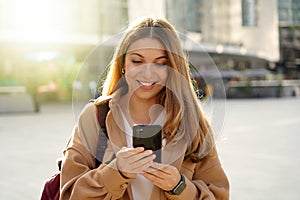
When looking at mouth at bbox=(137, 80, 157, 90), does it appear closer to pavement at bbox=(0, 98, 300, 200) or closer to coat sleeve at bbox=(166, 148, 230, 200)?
coat sleeve at bbox=(166, 148, 230, 200)

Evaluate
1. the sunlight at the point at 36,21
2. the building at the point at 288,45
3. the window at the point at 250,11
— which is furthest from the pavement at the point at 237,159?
the building at the point at 288,45

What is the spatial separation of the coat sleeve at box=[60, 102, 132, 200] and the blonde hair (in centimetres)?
16

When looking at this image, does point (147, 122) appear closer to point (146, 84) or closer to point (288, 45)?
point (146, 84)

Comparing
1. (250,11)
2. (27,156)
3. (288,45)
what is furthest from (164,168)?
(288,45)

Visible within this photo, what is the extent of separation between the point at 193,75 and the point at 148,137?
46 cm

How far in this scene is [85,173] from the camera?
158 centimetres

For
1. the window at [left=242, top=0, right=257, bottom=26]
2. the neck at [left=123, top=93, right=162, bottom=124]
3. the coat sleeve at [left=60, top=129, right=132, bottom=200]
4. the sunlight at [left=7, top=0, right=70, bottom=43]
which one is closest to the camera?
the coat sleeve at [left=60, top=129, right=132, bottom=200]

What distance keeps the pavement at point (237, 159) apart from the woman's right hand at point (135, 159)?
1.12m

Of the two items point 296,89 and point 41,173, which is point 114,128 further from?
point 296,89

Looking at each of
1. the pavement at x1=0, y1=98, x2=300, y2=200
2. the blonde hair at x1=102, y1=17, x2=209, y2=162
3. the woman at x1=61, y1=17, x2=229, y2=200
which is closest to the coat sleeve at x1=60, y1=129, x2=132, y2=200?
the woman at x1=61, y1=17, x2=229, y2=200

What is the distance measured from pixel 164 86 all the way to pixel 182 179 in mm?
277

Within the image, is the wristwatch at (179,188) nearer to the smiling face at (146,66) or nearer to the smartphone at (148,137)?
the smartphone at (148,137)

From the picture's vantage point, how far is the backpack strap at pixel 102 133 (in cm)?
159

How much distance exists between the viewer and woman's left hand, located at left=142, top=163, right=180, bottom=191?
4.74ft
